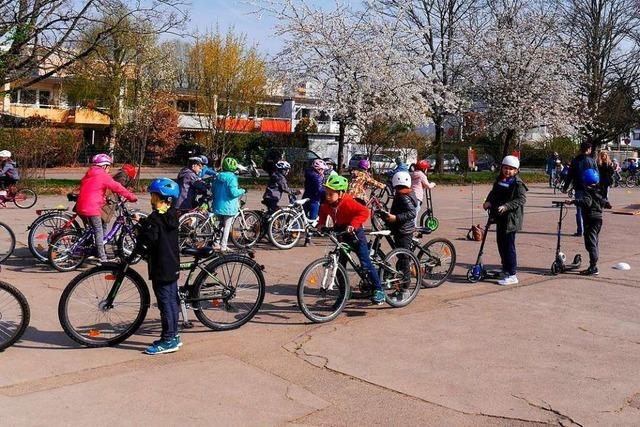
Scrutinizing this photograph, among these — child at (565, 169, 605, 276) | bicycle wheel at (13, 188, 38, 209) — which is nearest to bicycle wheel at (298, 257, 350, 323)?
child at (565, 169, 605, 276)

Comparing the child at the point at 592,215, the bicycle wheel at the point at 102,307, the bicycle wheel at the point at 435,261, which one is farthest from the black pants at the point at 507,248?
the bicycle wheel at the point at 102,307

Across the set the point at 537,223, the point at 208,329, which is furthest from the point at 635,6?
the point at 208,329

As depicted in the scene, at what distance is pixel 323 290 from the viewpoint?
7.30 metres

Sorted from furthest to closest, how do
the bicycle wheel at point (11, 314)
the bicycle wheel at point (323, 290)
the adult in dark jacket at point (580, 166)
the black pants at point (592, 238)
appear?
the adult in dark jacket at point (580, 166), the black pants at point (592, 238), the bicycle wheel at point (323, 290), the bicycle wheel at point (11, 314)

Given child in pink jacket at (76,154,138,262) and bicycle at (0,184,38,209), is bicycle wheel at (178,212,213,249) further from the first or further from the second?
bicycle at (0,184,38,209)

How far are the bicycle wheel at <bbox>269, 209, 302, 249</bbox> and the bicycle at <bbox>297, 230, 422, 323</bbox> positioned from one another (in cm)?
442

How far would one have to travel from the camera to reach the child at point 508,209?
A: 9281 mm

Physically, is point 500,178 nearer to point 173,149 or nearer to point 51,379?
point 51,379

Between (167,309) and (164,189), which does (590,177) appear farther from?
(167,309)

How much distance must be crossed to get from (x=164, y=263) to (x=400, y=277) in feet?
10.1

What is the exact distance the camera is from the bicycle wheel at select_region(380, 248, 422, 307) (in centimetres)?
796

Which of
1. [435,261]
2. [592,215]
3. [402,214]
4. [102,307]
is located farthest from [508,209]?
[102,307]

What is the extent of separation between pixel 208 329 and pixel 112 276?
116 cm

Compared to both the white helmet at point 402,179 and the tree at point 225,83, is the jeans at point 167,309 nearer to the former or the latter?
the white helmet at point 402,179
